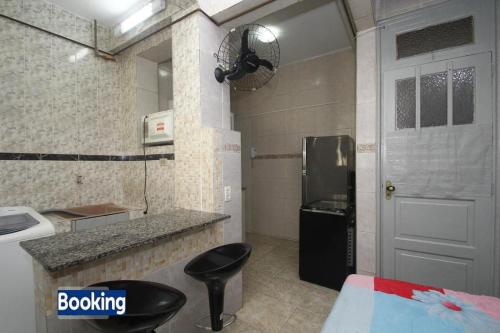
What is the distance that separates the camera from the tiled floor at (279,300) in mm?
1773

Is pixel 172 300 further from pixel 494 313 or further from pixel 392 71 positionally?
pixel 392 71

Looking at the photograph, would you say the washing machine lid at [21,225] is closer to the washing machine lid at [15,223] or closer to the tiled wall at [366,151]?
the washing machine lid at [15,223]

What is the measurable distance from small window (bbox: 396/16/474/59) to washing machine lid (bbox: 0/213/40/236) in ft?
10.3

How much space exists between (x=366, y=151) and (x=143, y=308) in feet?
6.90

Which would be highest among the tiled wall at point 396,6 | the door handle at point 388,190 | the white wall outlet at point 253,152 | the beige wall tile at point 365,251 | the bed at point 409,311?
the tiled wall at point 396,6

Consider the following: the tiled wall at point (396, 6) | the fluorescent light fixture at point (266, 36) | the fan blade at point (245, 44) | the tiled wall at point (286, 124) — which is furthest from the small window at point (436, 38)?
the fan blade at point (245, 44)

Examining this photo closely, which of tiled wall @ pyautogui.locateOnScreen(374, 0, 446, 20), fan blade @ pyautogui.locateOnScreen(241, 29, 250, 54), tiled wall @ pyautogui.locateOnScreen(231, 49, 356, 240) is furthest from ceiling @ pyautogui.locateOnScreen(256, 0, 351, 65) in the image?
fan blade @ pyautogui.locateOnScreen(241, 29, 250, 54)

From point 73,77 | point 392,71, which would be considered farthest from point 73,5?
point 392,71

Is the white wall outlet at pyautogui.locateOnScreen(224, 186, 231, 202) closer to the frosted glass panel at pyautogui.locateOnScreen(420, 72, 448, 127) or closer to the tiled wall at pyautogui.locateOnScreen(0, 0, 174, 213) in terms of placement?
the tiled wall at pyautogui.locateOnScreen(0, 0, 174, 213)

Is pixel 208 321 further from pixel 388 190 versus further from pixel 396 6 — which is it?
pixel 396 6

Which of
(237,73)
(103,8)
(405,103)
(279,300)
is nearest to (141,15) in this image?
(103,8)

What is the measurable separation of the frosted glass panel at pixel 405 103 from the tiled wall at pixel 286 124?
3.39 ft

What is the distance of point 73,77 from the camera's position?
2.27m

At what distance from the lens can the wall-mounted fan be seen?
5.73ft
